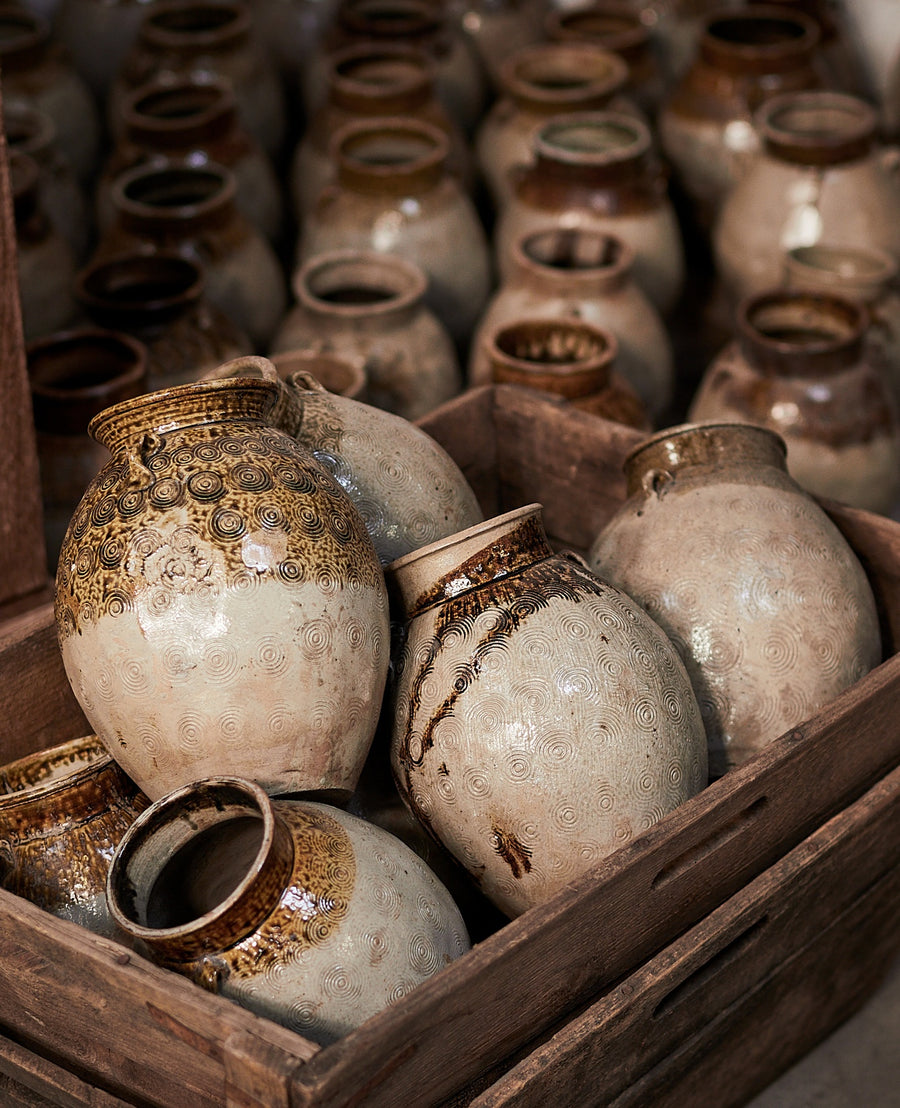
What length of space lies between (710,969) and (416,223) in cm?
168

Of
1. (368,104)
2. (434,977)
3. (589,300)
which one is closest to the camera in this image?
(434,977)

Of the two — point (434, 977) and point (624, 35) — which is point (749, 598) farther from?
point (624, 35)

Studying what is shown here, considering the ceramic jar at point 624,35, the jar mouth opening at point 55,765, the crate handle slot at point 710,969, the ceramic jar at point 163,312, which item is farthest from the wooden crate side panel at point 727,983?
the ceramic jar at point 624,35

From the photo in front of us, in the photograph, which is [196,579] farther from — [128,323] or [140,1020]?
[128,323]

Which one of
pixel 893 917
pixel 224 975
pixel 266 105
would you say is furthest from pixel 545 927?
pixel 266 105

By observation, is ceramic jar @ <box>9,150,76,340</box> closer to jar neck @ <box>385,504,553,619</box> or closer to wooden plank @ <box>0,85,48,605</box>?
wooden plank @ <box>0,85,48,605</box>

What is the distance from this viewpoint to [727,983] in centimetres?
142

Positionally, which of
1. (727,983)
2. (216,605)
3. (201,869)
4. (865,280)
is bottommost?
(727,983)

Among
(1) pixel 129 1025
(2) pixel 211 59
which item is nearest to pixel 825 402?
(1) pixel 129 1025

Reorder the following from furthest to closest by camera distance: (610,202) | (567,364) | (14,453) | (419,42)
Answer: (419,42)
(610,202)
(567,364)
(14,453)

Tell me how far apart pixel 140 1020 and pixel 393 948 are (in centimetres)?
22

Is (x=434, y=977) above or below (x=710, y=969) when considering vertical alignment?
above

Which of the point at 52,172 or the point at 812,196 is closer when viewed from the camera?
the point at 812,196

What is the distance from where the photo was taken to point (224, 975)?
1.13 m
